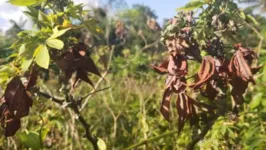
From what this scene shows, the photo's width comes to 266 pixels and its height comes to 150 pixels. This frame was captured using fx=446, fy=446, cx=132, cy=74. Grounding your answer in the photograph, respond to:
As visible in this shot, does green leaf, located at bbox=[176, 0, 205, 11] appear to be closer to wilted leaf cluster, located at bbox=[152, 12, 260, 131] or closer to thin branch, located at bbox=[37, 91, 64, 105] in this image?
wilted leaf cluster, located at bbox=[152, 12, 260, 131]

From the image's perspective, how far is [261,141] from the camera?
174 cm

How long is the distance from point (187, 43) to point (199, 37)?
0.14ft

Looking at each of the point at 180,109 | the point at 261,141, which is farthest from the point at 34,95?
the point at 261,141

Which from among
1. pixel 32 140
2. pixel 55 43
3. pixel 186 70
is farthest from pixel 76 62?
pixel 32 140

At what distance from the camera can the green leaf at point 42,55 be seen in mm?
771

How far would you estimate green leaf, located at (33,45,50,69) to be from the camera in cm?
77

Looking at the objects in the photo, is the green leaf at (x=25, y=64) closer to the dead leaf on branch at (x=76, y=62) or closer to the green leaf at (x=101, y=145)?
the dead leaf on branch at (x=76, y=62)

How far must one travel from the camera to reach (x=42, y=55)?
0.78 metres

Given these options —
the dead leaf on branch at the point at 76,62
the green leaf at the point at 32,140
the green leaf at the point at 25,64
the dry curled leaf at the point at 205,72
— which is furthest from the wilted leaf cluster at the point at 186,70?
the green leaf at the point at 32,140

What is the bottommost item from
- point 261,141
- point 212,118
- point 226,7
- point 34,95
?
point 261,141

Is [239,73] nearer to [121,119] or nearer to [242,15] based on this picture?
[242,15]

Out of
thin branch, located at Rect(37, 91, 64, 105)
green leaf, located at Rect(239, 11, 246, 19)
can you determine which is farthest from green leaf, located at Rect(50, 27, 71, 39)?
green leaf, located at Rect(239, 11, 246, 19)

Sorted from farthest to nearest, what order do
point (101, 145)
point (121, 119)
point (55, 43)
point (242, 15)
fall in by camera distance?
1. point (121, 119)
2. point (101, 145)
3. point (242, 15)
4. point (55, 43)

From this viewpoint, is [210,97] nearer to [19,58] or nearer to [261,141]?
[19,58]
